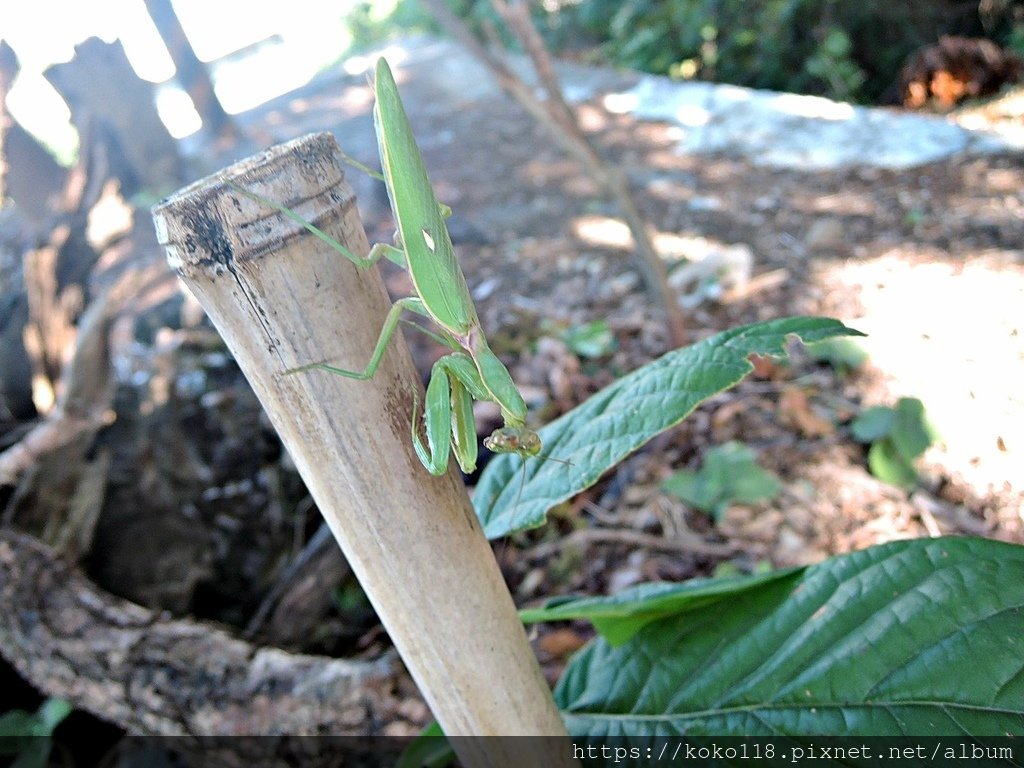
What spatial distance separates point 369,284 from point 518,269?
11.9 feet

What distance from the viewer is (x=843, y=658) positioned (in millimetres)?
999

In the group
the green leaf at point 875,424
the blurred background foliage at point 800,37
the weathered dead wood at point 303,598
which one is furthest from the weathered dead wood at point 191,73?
the green leaf at point 875,424

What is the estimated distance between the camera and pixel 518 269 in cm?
432

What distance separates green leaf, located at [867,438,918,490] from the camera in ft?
6.99

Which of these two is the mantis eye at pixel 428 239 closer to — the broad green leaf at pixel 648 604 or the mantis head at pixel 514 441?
the mantis head at pixel 514 441

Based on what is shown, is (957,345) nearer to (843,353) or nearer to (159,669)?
(843,353)

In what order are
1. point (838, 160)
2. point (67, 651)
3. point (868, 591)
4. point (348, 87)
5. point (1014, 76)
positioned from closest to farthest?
point (868, 591)
point (67, 651)
point (838, 160)
point (1014, 76)
point (348, 87)

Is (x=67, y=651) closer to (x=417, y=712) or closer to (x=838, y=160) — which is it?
(x=417, y=712)

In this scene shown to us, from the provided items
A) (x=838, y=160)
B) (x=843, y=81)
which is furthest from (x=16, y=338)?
(x=843, y=81)

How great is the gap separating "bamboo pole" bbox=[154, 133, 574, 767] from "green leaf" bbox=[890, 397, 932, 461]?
5.35 ft

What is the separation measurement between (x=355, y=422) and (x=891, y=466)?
193 centimetres

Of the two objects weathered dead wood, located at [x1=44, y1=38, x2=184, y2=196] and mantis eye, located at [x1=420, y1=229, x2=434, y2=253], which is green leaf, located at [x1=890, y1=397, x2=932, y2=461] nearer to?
mantis eye, located at [x1=420, y1=229, x2=434, y2=253]

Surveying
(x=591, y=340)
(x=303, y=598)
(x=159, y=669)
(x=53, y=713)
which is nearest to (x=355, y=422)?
(x=159, y=669)

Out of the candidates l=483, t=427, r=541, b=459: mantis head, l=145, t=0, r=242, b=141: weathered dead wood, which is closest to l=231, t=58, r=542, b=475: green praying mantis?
l=483, t=427, r=541, b=459: mantis head
